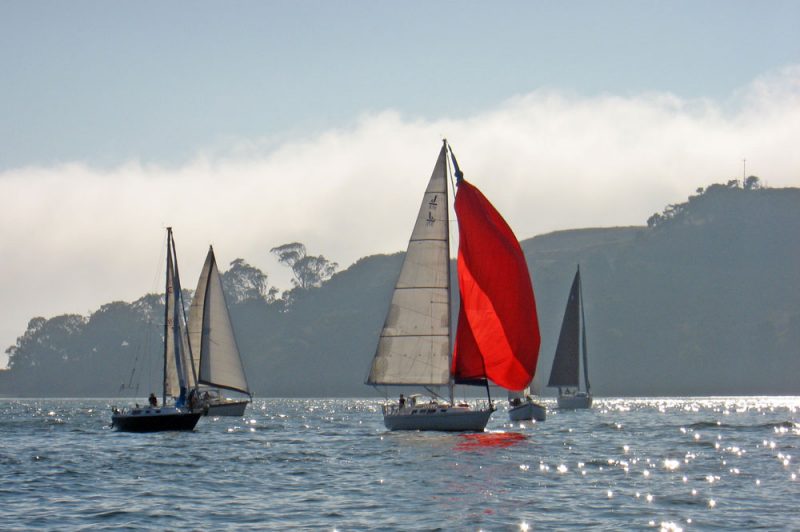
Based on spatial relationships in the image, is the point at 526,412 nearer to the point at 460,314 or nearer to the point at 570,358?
the point at 460,314

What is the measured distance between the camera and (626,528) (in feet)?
88.1

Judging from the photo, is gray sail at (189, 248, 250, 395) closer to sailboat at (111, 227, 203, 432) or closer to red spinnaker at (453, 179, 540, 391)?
sailboat at (111, 227, 203, 432)

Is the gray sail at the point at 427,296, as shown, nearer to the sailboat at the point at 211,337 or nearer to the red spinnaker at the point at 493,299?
the red spinnaker at the point at 493,299

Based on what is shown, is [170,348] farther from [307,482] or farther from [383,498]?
[383,498]

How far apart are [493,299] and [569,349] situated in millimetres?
53367

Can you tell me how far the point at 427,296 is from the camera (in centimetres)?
5538

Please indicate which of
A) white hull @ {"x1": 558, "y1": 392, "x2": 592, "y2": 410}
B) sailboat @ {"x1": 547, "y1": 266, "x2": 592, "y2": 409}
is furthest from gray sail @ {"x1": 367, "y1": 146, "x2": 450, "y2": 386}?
white hull @ {"x1": 558, "y1": 392, "x2": 592, "y2": 410}

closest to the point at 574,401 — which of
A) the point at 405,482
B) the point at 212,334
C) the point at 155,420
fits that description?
the point at 212,334

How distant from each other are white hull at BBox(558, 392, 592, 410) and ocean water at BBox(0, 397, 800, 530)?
1765 inches

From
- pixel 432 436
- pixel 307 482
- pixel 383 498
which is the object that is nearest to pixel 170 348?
pixel 432 436

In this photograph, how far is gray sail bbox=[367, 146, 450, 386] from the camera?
181ft

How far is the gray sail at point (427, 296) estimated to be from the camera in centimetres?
5531

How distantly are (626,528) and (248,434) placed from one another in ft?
130

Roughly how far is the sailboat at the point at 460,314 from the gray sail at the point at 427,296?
46 mm
